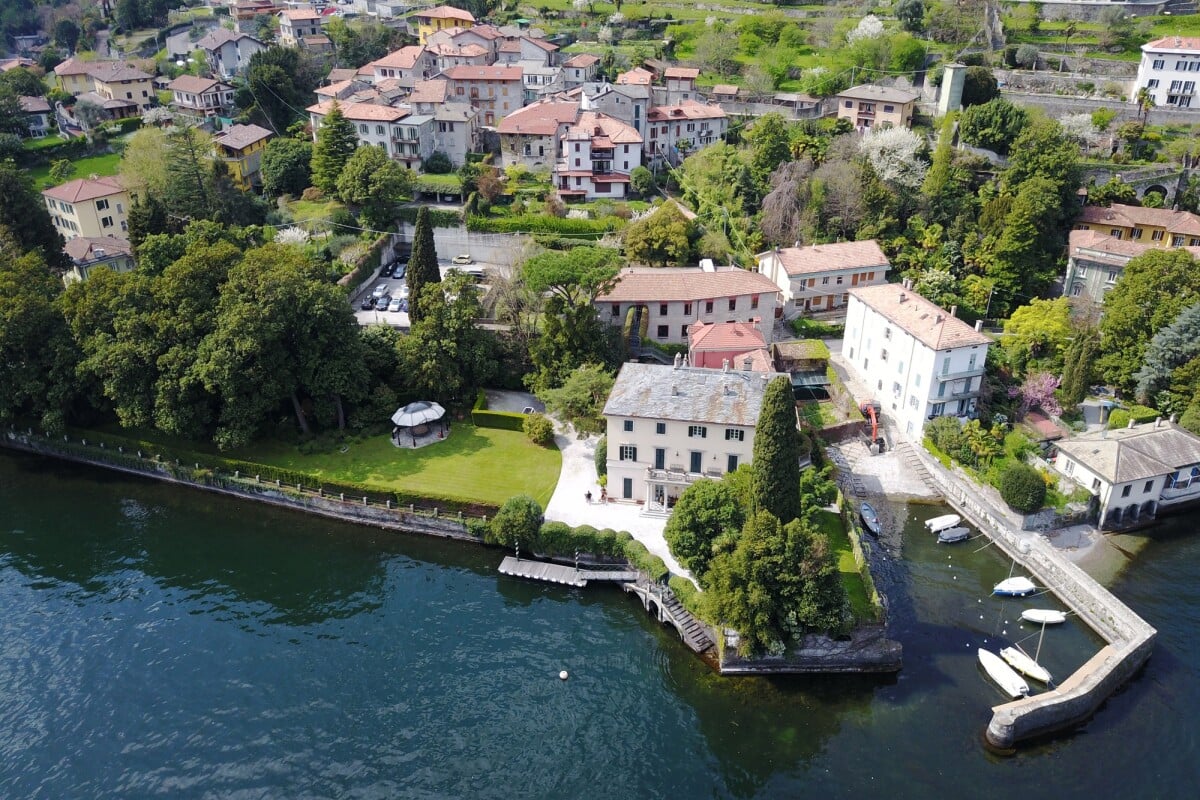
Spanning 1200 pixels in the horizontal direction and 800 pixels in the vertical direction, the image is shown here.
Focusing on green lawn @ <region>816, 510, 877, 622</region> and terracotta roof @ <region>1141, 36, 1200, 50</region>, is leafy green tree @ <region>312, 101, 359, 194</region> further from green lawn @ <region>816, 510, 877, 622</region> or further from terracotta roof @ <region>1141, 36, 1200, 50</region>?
terracotta roof @ <region>1141, 36, 1200, 50</region>

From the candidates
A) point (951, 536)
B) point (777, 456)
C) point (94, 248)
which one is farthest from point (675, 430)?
point (94, 248)

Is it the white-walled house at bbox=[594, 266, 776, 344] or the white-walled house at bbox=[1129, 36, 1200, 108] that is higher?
the white-walled house at bbox=[1129, 36, 1200, 108]

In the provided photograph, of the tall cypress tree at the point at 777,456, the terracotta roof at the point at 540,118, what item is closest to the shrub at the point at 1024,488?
the tall cypress tree at the point at 777,456

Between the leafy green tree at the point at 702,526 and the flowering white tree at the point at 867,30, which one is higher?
the flowering white tree at the point at 867,30

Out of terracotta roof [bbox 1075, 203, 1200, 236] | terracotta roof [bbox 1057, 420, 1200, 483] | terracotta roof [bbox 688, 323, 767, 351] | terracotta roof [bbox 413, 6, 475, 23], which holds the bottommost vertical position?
terracotta roof [bbox 1057, 420, 1200, 483]

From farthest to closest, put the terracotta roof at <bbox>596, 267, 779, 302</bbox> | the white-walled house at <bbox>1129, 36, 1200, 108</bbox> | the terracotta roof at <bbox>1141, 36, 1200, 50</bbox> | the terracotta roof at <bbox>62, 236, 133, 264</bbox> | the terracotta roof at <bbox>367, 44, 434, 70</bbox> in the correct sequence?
the terracotta roof at <bbox>367, 44, 434, 70</bbox> → the terracotta roof at <bbox>1141, 36, 1200, 50</bbox> → the white-walled house at <bbox>1129, 36, 1200, 108</bbox> → the terracotta roof at <bbox>62, 236, 133, 264</bbox> → the terracotta roof at <bbox>596, 267, 779, 302</bbox>

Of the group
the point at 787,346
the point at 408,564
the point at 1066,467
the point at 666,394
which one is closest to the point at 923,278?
the point at 787,346

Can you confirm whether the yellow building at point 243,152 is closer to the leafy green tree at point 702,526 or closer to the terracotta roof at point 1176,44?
the leafy green tree at point 702,526

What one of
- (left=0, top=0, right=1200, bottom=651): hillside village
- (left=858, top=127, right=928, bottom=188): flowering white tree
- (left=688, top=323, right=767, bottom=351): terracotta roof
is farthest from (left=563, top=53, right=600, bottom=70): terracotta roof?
(left=688, top=323, right=767, bottom=351): terracotta roof

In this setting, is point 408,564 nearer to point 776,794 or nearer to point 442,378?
point 442,378
